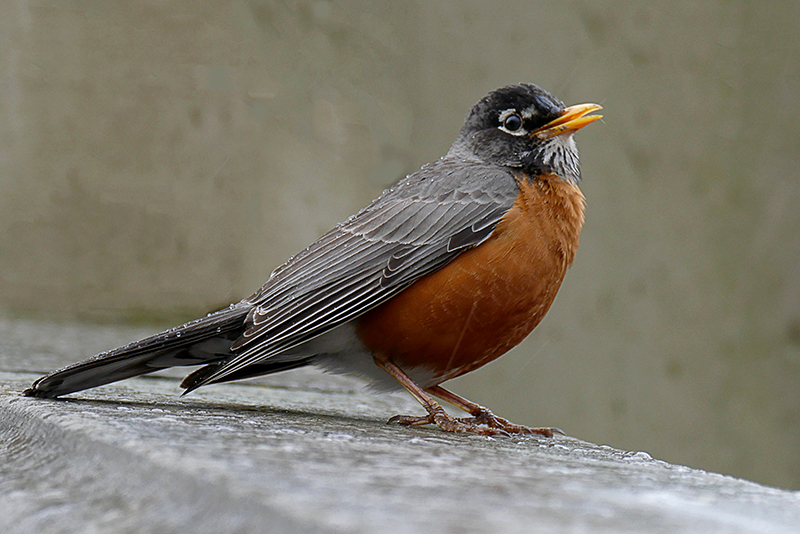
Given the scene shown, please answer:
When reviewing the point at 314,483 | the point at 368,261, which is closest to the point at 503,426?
the point at 368,261

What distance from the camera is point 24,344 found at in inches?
171

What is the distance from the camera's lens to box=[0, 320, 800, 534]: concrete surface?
34.7 inches

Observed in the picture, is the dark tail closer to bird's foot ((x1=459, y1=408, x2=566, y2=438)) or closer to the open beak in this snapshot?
bird's foot ((x1=459, y1=408, x2=566, y2=438))

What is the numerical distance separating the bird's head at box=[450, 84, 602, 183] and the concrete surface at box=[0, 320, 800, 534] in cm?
136

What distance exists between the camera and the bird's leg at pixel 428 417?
95.2 inches

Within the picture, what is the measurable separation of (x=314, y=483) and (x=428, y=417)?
60.6 inches

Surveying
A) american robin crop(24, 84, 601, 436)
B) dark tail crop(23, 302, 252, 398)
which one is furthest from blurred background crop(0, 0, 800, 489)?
dark tail crop(23, 302, 252, 398)

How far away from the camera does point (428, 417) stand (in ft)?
8.20

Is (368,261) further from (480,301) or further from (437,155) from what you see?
(437,155)

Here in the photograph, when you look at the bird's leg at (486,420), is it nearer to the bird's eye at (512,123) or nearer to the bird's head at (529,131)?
the bird's head at (529,131)

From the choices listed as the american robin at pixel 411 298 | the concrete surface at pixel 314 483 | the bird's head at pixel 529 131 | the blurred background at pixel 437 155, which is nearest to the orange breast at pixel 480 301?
the american robin at pixel 411 298

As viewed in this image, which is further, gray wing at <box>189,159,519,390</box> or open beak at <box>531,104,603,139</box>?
open beak at <box>531,104,603,139</box>

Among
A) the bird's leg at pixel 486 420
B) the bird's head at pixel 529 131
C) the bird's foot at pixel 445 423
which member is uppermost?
the bird's head at pixel 529 131

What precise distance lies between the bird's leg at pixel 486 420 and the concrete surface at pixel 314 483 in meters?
0.76
